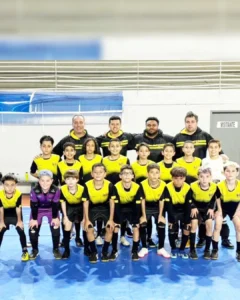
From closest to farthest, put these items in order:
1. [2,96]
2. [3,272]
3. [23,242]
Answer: [3,272] → [23,242] → [2,96]

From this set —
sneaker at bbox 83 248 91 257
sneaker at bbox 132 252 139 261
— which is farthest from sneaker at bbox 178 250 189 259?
sneaker at bbox 83 248 91 257

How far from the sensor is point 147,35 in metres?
8.27

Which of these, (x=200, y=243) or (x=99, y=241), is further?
(x=99, y=241)

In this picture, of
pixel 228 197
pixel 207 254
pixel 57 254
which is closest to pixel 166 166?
pixel 228 197

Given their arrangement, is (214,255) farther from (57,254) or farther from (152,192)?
(57,254)

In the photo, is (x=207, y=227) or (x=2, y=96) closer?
(x=207, y=227)

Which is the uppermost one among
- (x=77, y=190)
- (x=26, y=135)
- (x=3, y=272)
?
(x=26, y=135)

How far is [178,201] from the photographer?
175 inches

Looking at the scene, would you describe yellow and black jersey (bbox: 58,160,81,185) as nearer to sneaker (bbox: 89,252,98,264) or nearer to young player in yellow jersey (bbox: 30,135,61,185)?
young player in yellow jersey (bbox: 30,135,61,185)

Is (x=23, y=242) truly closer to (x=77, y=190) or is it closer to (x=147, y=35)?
(x=77, y=190)

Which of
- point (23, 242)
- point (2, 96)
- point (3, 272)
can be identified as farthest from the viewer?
point (2, 96)

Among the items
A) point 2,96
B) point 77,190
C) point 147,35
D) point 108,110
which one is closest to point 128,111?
point 108,110

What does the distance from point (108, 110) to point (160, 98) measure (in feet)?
4.34

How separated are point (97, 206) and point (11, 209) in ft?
3.65
